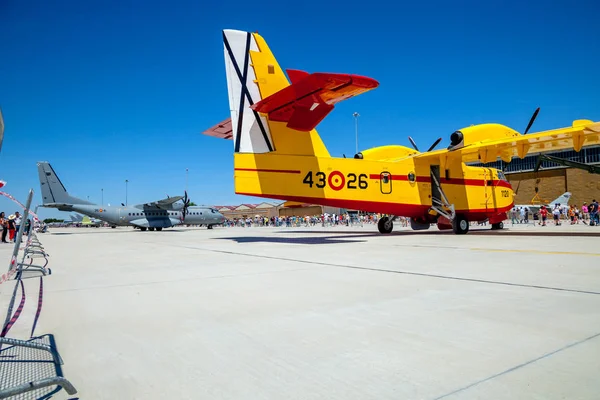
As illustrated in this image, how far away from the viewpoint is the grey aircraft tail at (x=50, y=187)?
3206 cm

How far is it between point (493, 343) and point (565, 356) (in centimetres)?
45

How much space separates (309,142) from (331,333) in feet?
33.2

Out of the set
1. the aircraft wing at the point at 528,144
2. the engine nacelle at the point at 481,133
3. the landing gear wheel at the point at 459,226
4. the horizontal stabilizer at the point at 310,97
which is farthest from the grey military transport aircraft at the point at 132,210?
the engine nacelle at the point at 481,133

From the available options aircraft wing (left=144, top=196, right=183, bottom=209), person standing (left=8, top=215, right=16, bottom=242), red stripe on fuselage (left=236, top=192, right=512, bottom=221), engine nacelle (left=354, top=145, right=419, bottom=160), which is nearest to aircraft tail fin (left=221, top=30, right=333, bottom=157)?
red stripe on fuselage (left=236, top=192, right=512, bottom=221)

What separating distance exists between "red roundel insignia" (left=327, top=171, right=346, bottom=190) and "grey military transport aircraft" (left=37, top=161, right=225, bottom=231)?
27.6 m

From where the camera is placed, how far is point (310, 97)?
10.8 meters

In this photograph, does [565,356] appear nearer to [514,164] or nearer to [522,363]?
[522,363]

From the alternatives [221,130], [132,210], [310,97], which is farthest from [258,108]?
[132,210]

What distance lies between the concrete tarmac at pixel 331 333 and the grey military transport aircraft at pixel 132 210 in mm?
31212

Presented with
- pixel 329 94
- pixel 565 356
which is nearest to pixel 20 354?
pixel 565 356

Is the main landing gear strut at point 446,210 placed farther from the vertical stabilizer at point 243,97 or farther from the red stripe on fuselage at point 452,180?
the vertical stabilizer at point 243,97

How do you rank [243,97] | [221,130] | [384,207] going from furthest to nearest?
[384,207] → [221,130] → [243,97]

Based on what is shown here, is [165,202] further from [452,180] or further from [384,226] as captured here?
[452,180]

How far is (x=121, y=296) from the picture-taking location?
485cm
